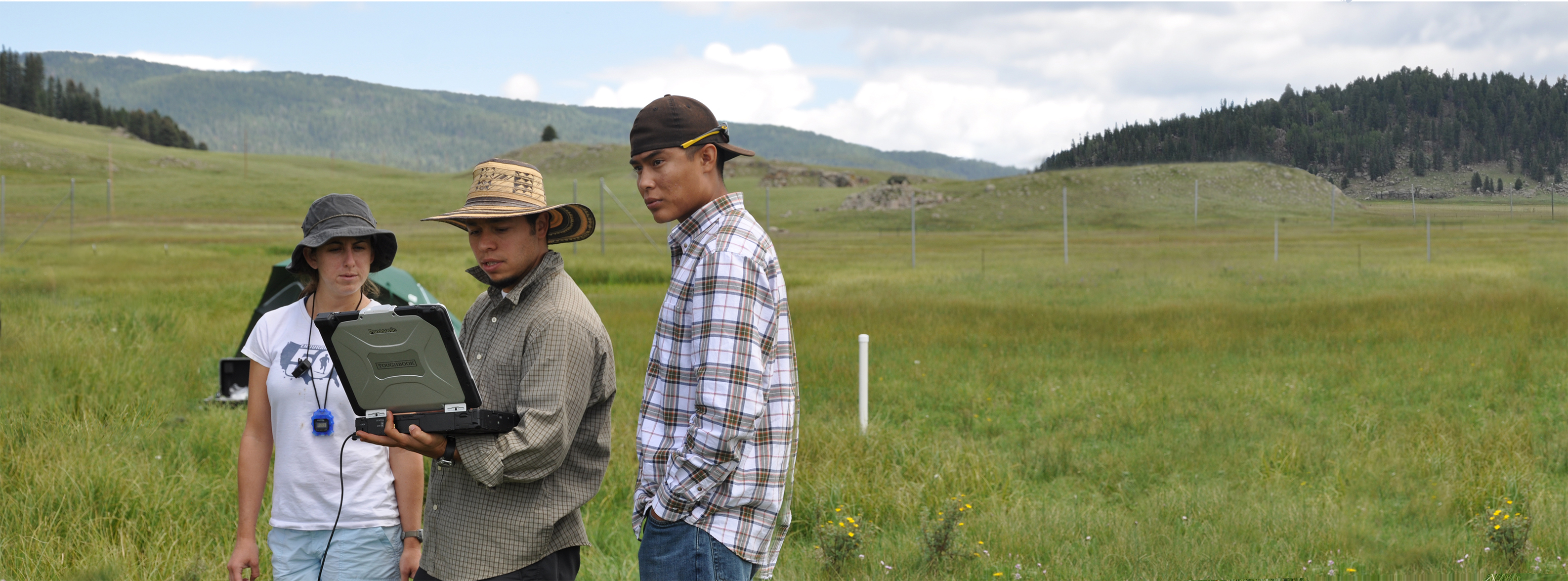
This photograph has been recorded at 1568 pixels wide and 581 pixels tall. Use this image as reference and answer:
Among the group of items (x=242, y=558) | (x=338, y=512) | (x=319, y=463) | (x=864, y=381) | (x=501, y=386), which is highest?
(x=501, y=386)

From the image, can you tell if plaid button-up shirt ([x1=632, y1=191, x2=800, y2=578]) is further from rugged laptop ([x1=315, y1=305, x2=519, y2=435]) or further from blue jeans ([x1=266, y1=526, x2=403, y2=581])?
blue jeans ([x1=266, y1=526, x2=403, y2=581])

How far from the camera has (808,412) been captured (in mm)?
8812

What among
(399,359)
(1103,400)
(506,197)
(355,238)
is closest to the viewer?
(399,359)

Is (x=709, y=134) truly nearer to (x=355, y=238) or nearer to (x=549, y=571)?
(x=549, y=571)

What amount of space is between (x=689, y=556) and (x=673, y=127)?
100 cm

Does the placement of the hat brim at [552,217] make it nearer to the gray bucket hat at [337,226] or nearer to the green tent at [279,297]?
the gray bucket hat at [337,226]

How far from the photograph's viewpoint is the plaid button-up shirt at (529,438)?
8.08 feet

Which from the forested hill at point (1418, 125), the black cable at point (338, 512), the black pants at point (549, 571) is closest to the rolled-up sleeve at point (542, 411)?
the black pants at point (549, 571)

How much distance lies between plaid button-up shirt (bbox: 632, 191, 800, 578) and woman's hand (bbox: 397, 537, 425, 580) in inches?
38.0

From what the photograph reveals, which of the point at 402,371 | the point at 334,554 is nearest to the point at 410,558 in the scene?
the point at 334,554

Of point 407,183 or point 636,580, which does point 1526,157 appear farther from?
point 407,183

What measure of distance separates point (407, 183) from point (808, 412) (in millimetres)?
91038

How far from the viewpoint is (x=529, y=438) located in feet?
7.94

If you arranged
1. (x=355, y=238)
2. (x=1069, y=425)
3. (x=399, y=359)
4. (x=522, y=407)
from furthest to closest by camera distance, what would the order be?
(x=1069, y=425) → (x=355, y=238) → (x=522, y=407) → (x=399, y=359)
